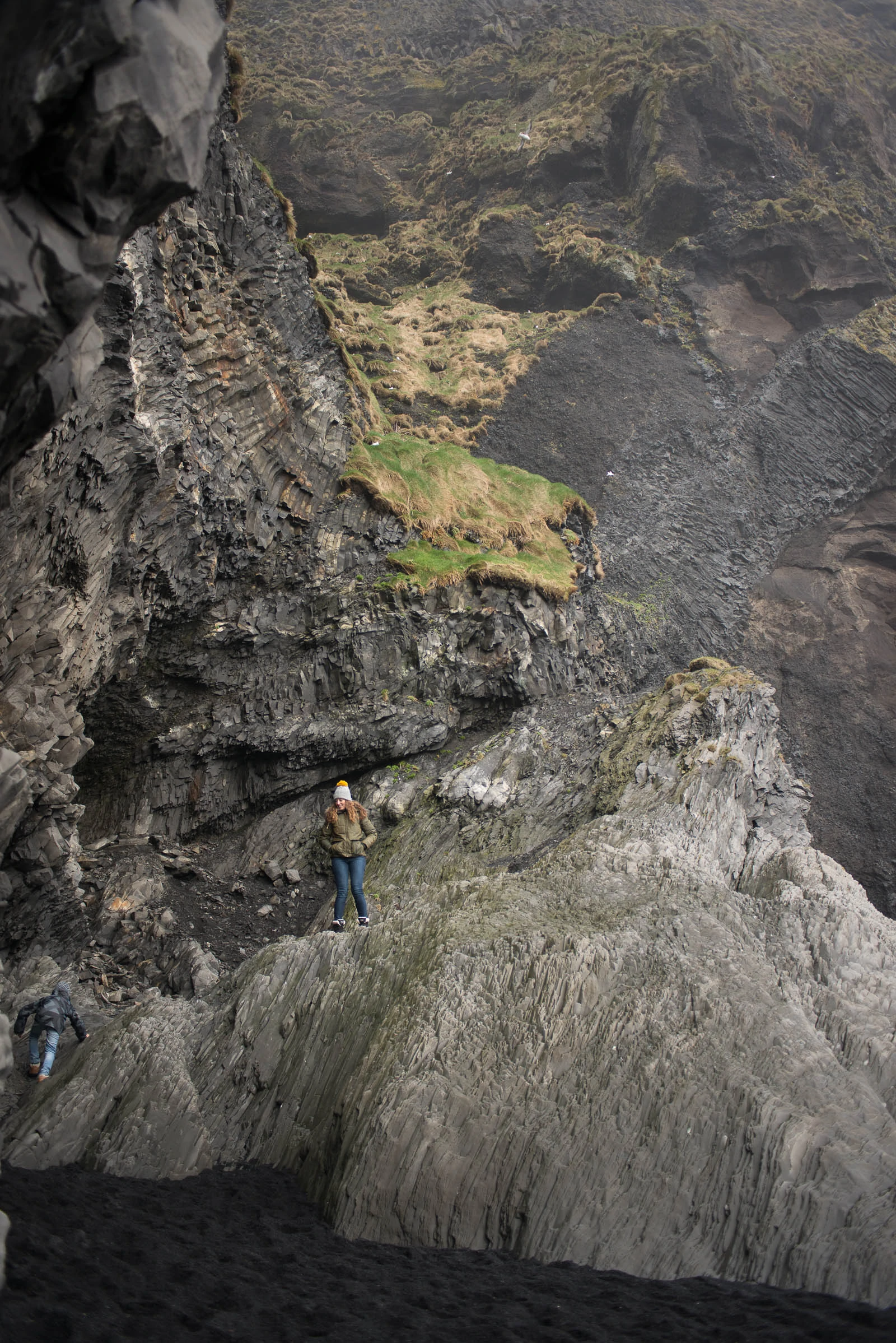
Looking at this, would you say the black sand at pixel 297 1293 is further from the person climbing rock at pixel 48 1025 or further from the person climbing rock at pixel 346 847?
the person climbing rock at pixel 346 847

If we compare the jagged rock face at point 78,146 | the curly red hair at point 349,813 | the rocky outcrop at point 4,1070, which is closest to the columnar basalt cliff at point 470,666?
the jagged rock face at point 78,146

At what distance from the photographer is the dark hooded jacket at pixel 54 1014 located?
10438 mm

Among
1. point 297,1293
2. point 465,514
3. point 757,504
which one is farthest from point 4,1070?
point 757,504

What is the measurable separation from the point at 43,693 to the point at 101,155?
9.31 metres

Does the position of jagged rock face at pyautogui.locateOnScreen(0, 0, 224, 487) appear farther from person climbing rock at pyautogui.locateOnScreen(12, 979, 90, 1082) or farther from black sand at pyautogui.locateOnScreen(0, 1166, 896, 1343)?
person climbing rock at pyautogui.locateOnScreen(12, 979, 90, 1082)

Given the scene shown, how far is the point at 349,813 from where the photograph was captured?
40.5ft

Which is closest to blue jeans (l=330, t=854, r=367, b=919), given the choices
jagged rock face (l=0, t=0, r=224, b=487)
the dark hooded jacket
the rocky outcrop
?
the dark hooded jacket

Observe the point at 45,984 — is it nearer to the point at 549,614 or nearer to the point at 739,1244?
the point at 739,1244

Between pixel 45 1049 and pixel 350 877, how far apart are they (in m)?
4.46

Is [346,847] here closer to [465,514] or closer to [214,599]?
[214,599]

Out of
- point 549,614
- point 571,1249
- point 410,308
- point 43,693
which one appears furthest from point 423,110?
point 571,1249

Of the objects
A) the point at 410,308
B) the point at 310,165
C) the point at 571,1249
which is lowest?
the point at 571,1249

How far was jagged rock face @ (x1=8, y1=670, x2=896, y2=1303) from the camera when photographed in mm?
7207

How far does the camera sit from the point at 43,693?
1247 centimetres
